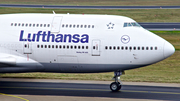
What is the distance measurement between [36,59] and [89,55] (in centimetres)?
399

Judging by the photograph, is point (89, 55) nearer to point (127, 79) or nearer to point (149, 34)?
point (149, 34)

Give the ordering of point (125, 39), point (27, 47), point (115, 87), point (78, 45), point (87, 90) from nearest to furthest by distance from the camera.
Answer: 1. point (125, 39)
2. point (78, 45)
3. point (27, 47)
4. point (115, 87)
5. point (87, 90)

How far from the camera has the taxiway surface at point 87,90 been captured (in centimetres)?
2412

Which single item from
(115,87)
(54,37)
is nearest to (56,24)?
(54,37)

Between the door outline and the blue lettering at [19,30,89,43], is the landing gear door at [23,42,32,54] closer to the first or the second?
the blue lettering at [19,30,89,43]

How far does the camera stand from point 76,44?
24.4 meters

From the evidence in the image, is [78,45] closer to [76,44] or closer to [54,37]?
[76,44]

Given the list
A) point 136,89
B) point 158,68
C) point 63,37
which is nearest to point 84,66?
point 63,37

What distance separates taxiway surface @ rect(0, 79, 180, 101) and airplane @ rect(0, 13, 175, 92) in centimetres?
146

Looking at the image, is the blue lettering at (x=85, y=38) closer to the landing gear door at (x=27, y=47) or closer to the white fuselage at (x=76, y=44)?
the white fuselage at (x=76, y=44)

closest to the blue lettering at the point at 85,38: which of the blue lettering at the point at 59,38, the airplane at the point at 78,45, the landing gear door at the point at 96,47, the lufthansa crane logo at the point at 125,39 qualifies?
the airplane at the point at 78,45

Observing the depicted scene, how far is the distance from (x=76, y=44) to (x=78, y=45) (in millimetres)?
164

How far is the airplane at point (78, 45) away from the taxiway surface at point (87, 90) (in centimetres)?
146

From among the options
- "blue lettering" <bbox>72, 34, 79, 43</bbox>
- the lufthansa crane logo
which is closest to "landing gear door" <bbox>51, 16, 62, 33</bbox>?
"blue lettering" <bbox>72, 34, 79, 43</bbox>
